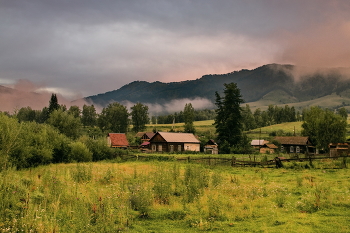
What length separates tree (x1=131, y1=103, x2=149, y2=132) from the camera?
114 meters

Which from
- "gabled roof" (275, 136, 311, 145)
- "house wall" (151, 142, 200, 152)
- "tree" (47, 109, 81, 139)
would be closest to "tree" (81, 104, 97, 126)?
"house wall" (151, 142, 200, 152)

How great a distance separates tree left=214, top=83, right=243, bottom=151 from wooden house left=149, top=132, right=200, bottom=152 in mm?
7578

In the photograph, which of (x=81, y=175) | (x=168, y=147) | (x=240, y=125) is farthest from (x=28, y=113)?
(x=81, y=175)

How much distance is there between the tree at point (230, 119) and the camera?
205 feet

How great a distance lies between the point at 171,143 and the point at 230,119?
15121 mm

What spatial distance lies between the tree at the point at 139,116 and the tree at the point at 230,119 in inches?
2101

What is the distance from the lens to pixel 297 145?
2864 inches

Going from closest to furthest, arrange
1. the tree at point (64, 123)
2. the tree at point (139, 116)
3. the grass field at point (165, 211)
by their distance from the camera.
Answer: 1. the grass field at point (165, 211)
2. the tree at point (64, 123)
3. the tree at point (139, 116)

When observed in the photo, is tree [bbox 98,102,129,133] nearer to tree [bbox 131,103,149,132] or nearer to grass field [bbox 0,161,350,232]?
tree [bbox 131,103,149,132]

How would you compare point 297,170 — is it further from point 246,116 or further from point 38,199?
point 246,116

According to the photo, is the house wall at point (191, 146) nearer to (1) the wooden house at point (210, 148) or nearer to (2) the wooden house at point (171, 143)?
(2) the wooden house at point (171, 143)

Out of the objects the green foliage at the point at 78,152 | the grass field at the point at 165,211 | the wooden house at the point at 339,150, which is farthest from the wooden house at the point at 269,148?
the grass field at the point at 165,211

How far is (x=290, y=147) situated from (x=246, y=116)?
6846 cm

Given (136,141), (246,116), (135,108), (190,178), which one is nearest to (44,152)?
(190,178)
